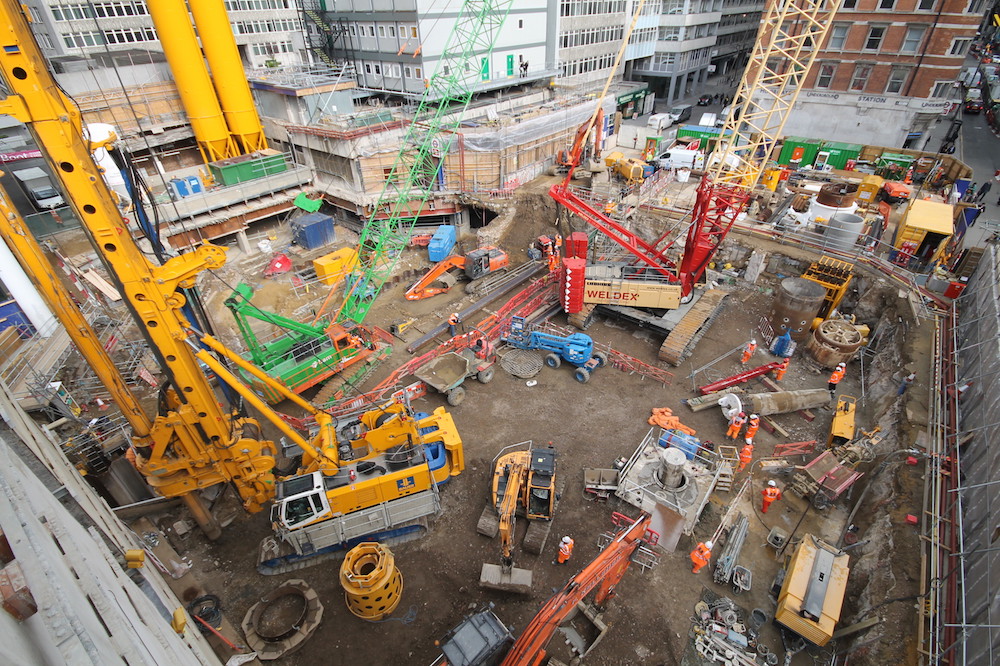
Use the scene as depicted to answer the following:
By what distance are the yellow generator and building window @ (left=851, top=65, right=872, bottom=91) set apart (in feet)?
118

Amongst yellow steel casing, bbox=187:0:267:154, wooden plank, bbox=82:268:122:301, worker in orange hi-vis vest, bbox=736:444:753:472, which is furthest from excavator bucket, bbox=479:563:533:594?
yellow steel casing, bbox=187:0:267:154

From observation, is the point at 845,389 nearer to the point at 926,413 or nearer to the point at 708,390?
the point at 926,413

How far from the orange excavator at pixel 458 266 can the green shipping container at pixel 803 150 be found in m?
24.4

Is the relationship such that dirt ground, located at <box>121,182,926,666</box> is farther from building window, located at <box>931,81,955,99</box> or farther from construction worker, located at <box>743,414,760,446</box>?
building window, located at <box>931,81,955,99</box>

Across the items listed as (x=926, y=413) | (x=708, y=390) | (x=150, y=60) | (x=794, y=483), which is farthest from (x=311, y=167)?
(x=926, y=413)

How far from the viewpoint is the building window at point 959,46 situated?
29.3 m

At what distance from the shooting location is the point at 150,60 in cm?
3178

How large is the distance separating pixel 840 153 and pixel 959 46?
799cm

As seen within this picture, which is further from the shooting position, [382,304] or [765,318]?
[382,304]

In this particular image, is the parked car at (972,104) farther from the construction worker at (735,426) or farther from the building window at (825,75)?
the construction worker at (735,426)

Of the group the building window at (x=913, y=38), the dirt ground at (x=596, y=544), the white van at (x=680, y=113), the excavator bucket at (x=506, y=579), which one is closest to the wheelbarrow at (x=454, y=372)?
the dirt ground at (x=596, y=544)

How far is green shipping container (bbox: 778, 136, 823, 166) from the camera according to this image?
33.8 m

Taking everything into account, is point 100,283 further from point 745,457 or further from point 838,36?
point 838,36

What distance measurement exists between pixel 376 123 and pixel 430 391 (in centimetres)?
2086
